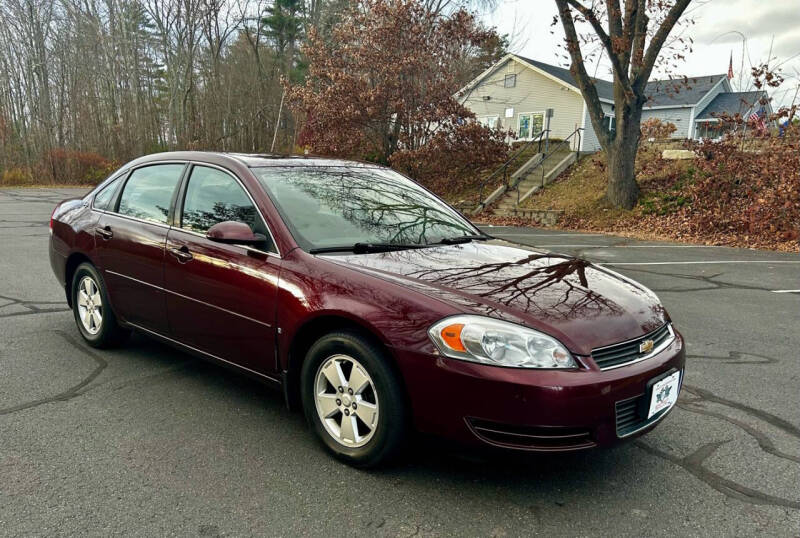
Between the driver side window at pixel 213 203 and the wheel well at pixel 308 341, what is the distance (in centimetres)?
70

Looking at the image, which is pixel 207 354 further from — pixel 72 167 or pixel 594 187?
pixel 72 167

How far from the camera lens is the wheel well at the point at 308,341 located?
275 centimetres

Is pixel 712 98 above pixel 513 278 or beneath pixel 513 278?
above

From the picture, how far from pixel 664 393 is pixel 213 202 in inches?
110

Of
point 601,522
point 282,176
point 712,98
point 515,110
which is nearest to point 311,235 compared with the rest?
point 282,176

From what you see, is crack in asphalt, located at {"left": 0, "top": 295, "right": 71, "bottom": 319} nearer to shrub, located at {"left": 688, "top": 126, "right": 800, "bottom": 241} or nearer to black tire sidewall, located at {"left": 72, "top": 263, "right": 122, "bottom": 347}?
black tire sidewall, located at {"left": 72, "top": 263, "right": 122, "bottom": 347}

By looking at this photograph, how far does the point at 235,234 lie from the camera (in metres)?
3.15

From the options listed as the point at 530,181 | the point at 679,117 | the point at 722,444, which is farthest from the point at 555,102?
the point at 722,444

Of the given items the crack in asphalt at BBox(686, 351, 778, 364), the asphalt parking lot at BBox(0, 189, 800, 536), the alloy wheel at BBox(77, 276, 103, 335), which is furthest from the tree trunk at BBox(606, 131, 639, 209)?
the alloy wheel at BBox(77, 276, 103, 335)

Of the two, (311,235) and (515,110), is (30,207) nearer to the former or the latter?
(311,235)

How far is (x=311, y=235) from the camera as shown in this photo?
3264mm

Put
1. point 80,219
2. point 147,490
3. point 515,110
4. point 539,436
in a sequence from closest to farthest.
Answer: point 539,436 → point 147,490 → point 80,219 → point 515,110

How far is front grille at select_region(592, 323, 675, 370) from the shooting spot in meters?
2.53

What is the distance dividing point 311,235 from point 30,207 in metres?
17.6
